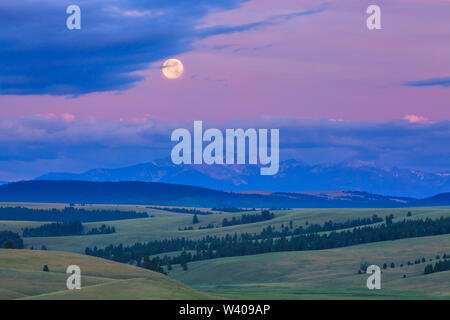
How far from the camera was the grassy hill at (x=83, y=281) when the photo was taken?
84125 mm

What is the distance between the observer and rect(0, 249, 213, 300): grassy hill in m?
84.1

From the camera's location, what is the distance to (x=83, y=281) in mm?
109062

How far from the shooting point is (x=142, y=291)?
85.4 metres

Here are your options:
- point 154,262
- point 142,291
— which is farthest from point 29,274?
point 154,262
